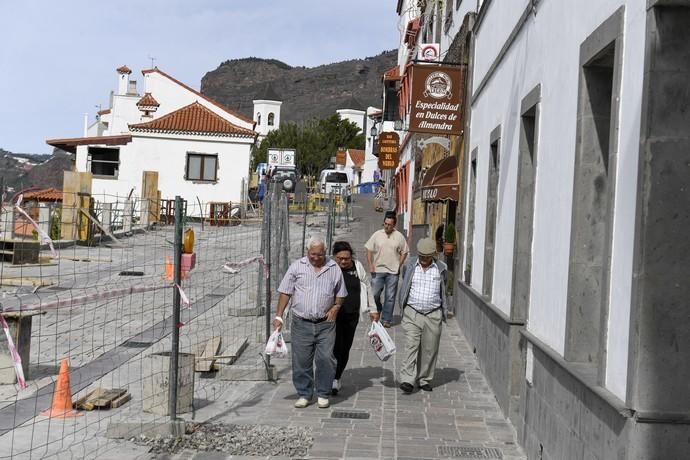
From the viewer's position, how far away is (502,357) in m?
9.20

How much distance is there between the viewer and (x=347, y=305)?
979cm

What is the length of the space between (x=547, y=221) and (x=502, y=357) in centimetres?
218

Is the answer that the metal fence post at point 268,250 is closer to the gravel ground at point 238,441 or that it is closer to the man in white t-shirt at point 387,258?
the man in white t-shirt at point 387,258

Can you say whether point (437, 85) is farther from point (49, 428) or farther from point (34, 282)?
point (49, 428)

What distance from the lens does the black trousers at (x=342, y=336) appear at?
32.2 ft

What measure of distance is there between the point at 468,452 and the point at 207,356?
4.47 m

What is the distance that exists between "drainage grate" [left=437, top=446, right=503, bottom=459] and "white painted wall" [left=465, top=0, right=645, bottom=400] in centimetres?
104

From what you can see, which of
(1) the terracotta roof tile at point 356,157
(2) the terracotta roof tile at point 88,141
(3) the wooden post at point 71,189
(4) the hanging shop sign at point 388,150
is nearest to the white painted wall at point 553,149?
(3) the wooden post at point 71,189

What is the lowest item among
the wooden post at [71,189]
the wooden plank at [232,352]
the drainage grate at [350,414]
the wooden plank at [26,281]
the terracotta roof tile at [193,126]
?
the drainage grate at [350,414]

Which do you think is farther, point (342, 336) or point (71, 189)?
point (71, 189)

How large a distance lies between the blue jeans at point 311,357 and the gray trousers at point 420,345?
1.14m

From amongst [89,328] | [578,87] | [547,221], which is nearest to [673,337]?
[578,87]

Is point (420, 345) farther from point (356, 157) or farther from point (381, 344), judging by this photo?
point (356, 157)

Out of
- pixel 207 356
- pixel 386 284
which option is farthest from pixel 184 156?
pixel 207 356
